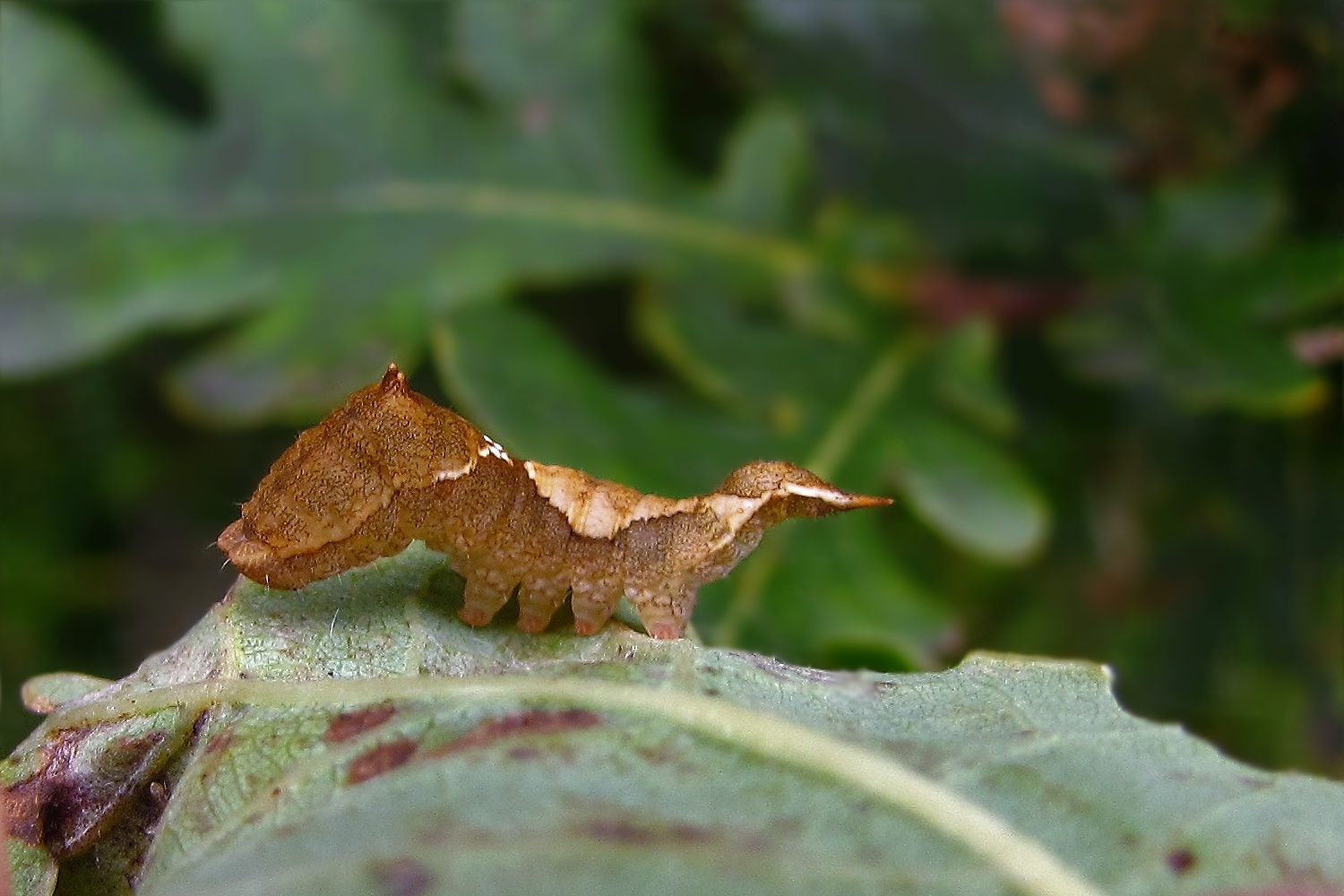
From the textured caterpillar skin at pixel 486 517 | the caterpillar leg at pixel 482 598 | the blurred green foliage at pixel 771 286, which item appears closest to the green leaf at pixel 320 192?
the blurred green foliage at pixel 771 286

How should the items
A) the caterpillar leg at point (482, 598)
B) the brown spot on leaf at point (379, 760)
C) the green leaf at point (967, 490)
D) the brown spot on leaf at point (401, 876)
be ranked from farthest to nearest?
the green leaf at point (967, 490) → the caterpillar leg at point (482, 598) → the brown spot on leaf at point (379, 760) → the brown spot on leaf at point (401, 876)

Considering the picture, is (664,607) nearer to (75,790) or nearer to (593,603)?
(593,603)

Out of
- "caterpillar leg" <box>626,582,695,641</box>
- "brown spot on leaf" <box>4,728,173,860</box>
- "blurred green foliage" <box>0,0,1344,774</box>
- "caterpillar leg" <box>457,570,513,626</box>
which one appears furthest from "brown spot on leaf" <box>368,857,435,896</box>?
"blurred green foliage" <box>0,0,1344,774</box>

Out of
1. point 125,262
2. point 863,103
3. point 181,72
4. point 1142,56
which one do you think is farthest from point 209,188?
point 1142,56

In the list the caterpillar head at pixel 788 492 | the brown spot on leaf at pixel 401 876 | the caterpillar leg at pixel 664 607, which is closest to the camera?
the brown spot on leaf at pixel 401 876

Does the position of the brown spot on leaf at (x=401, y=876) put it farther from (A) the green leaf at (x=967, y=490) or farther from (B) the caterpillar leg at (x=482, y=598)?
(A) the green leaf at (x=967, y=490)

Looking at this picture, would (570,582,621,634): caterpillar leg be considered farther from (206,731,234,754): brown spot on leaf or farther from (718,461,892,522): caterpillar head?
(206,731,234,754): brown spot on leaf

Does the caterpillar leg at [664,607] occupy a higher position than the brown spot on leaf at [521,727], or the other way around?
the caterpillar leg at [664,607]
